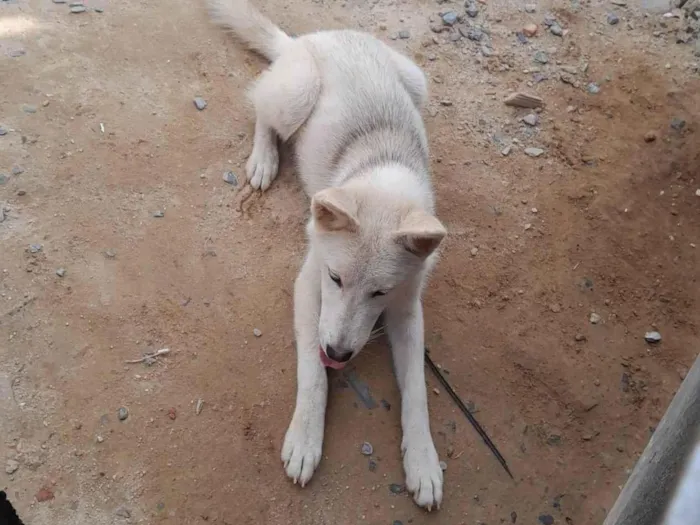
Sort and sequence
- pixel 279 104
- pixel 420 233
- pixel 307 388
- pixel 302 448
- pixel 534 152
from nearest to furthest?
pixel 420 233
pixel 302 448
pixel 307 388
pixel 279 104
pixel 534 152

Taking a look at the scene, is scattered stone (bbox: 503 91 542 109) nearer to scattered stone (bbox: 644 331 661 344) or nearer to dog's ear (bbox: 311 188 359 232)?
scattered stone (bbox: 644 331 661 344)

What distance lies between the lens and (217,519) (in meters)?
2.73

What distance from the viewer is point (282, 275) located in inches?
137

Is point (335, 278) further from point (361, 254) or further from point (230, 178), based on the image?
point (230, 178)

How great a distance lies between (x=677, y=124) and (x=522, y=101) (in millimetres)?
1038

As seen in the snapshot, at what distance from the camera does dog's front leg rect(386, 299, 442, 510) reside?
285 centimetres

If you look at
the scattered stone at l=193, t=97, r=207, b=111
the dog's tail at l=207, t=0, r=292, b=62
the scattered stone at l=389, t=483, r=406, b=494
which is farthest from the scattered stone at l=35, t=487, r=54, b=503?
the dog's tail at l=207, t=0, r=292, b=62

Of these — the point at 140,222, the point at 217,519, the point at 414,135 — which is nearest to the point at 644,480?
the point at 217,519

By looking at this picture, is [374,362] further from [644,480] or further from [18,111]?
[18,111]

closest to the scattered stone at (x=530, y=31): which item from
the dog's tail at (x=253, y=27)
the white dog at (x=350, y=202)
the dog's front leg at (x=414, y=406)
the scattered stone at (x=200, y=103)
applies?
the white dog at (x=350, y=202)

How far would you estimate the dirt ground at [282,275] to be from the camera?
113 inches

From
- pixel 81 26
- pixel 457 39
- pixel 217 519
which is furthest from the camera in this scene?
pixel 457 39

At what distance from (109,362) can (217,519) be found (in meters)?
0.89

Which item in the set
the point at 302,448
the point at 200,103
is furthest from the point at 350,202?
the point at 200,103
